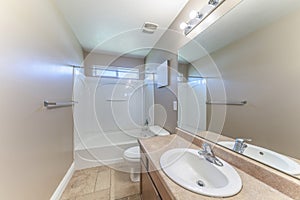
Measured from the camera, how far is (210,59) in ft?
4.05

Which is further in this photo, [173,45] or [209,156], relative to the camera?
[173,45]

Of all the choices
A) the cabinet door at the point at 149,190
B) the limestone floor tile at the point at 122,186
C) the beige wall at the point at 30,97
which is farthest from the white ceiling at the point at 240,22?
the limestone floor tile at the point at 122,186

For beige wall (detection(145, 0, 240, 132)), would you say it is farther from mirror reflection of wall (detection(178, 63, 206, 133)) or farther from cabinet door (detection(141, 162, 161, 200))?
cabinet door (detection(141, 162, 161, 200))

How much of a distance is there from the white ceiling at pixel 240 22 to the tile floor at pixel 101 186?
190 centimetres

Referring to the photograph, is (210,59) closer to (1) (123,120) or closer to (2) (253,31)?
(2) (253,31)

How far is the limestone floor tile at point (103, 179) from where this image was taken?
1.83m

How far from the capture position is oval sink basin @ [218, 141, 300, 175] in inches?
26.6

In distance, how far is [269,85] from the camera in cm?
77

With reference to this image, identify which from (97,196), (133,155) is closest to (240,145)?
(133,155)

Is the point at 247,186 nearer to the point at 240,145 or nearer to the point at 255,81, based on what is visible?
the point at 240,145

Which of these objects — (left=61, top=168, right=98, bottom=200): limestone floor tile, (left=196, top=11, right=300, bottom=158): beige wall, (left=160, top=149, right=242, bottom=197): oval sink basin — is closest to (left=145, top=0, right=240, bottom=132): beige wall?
(left=196, top=11, right=300, bottom=158): beige wall

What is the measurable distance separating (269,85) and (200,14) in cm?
96

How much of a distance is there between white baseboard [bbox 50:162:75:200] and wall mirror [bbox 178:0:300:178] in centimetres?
184

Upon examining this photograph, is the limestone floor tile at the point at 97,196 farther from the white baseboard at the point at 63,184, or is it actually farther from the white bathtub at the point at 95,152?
the white bathtub at the point at 95,152
